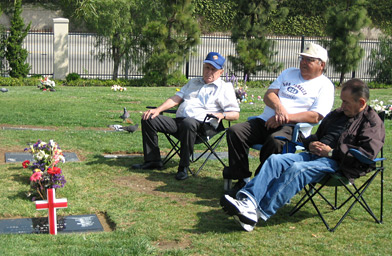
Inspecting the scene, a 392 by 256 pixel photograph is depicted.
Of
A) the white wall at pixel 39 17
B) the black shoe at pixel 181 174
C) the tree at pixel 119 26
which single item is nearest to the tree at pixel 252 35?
the tree at pixel 119 26

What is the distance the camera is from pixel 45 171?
464cm

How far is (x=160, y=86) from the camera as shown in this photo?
18.5 m

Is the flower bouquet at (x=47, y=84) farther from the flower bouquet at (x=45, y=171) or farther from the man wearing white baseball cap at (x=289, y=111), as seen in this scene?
the man wearing white baseball cap at (x=289, y=111)

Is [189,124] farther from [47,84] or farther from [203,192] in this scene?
[47,84]

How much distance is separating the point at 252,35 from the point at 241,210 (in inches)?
640

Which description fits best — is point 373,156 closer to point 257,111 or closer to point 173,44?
point 257,111

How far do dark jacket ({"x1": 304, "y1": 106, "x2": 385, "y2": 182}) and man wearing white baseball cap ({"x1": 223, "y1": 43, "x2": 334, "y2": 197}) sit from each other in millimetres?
733

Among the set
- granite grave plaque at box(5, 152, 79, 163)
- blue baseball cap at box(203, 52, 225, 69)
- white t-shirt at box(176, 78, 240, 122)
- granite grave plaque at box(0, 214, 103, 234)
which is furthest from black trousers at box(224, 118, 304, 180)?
granite grave plaque at box(5, 152, 79, 163)

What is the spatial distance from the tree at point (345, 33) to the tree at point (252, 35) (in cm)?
191

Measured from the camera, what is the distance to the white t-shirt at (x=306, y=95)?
5.20 meters

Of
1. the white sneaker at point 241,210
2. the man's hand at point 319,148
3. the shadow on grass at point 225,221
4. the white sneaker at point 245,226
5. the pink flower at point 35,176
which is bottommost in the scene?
the shadow on grass at point 225,221

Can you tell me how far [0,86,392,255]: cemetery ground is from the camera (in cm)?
370

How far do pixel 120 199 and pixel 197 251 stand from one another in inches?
55.0

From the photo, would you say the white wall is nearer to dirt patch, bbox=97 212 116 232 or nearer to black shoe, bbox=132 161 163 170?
black shoe, bbox=132 161 163 170
